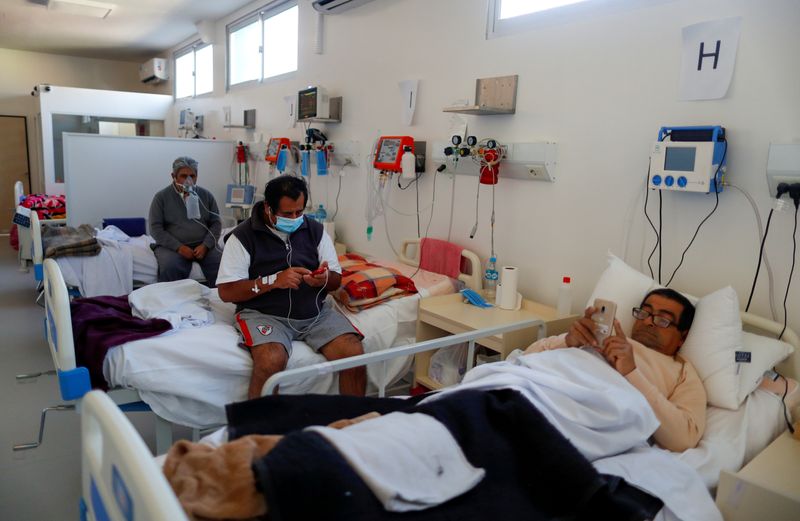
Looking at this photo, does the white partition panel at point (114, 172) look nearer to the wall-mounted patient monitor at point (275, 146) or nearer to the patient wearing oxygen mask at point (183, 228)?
the wall-mounted patient monitor at point (275, 146)

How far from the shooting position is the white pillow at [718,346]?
5.86 feet

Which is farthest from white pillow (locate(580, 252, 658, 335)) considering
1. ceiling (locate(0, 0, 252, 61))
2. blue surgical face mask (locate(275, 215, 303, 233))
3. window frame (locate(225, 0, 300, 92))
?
ceiling (locate(0, 0, 252, 61))

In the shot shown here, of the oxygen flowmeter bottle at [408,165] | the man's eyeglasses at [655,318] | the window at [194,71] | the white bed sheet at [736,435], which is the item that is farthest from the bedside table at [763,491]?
the window at [194,71]

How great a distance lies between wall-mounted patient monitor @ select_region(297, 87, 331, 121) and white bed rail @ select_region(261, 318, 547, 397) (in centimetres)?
241

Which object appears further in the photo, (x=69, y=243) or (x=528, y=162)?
(x=69, y=243)

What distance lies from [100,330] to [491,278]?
70.8 inches

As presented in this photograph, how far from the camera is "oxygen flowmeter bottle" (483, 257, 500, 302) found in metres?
2.79

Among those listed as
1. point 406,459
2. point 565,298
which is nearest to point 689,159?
point 565,298

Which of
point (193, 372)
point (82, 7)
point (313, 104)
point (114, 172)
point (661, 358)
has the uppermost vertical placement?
point (82, 7)

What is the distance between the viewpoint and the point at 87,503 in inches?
48.8

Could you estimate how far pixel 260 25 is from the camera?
5090mm

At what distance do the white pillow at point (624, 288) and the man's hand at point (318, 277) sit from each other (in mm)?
1157

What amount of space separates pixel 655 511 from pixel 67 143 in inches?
180

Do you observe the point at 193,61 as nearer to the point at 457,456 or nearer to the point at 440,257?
the point at 440,257
